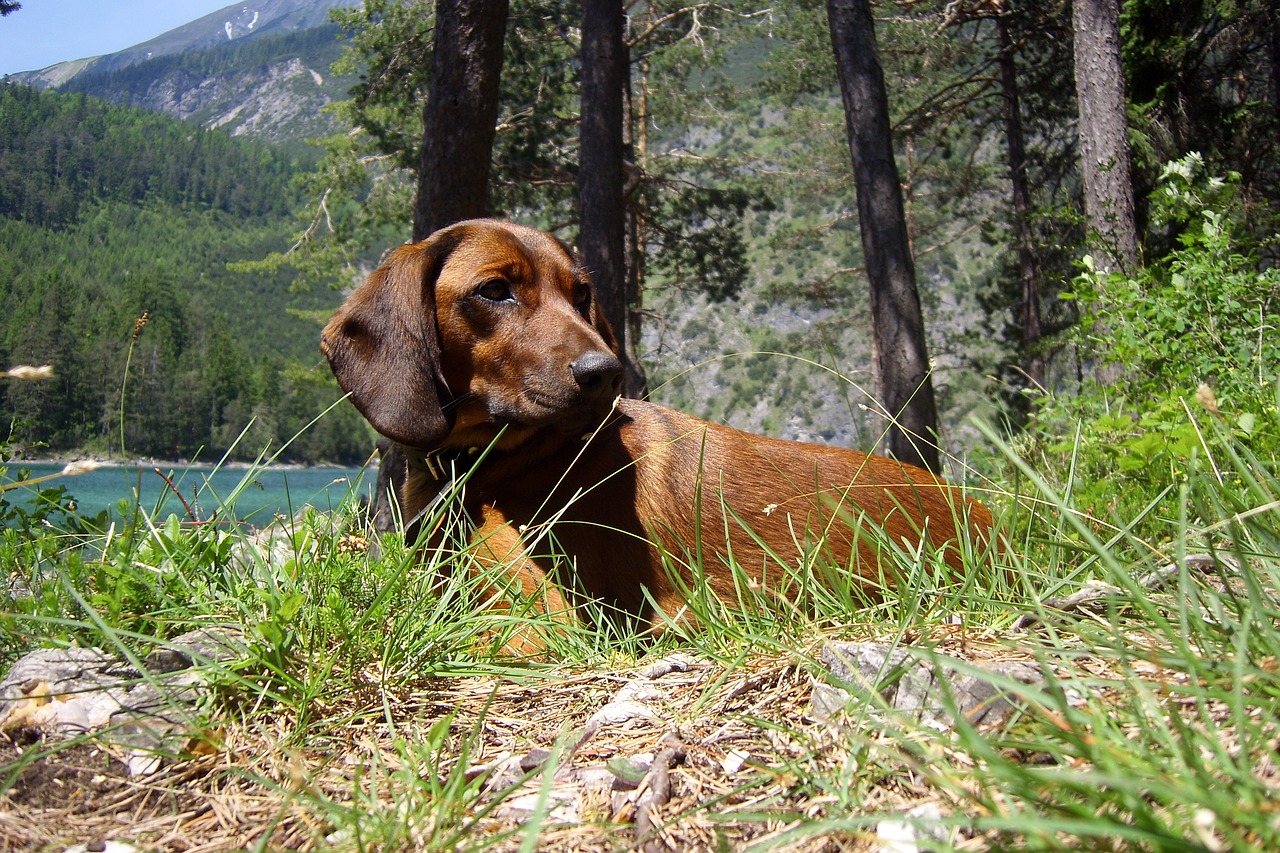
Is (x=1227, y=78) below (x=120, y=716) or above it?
above

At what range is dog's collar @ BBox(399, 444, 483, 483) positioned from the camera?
344cm

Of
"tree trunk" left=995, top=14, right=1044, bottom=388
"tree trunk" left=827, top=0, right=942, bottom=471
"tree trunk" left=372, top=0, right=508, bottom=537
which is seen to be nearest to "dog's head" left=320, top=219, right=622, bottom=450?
"tree trunk" left=372, top=0, right=508, bottom=537

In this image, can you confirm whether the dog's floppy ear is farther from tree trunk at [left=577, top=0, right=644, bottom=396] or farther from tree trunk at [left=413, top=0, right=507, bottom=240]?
tree trunk at [left=577, top=0, right=644, bottom=396]

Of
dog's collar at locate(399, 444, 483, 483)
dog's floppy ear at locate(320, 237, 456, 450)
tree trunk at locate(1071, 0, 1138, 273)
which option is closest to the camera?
dog's floppy ear at locate(320, 237, 456, 450)

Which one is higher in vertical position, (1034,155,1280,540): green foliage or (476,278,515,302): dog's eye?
(476,278,515,302): dog's eye

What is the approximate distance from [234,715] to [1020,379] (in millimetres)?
25330

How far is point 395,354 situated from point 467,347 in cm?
28

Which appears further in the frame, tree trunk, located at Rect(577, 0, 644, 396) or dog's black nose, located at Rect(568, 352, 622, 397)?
tree trunk, located at Rect(577, 0, 644, 396)

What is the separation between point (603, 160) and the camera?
10.6 metres

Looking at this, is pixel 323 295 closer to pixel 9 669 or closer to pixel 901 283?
pixel 901 283

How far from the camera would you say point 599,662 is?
2594 millimetres

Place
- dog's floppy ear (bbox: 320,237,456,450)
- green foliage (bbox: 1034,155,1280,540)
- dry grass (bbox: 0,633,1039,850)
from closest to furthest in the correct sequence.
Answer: dry grass (bbox: 0,633,1039,850)
dog's floppy ear (bbox: 320,237,456,450)
green foliage (bbox: 1034,155,1280,540)

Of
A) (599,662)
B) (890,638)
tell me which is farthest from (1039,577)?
(599,662)

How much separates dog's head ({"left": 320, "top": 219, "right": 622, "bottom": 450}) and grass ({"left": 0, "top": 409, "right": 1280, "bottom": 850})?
605 mm
